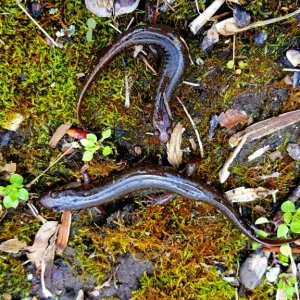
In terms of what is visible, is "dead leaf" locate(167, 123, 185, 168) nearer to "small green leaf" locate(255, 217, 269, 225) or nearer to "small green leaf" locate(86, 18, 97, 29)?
"small green leaf" locate(255, 217, 269, 225)

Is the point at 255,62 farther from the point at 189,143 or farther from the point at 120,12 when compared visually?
the point at 120,12

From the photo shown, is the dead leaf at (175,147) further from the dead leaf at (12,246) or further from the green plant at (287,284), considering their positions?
the dead leaf at (12,246)

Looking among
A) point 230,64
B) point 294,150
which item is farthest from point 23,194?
point 294,150

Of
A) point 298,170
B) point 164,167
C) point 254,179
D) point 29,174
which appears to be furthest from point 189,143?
point 29,174

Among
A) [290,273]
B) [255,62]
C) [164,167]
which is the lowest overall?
[290,273]

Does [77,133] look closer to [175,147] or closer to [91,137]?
[91,137]

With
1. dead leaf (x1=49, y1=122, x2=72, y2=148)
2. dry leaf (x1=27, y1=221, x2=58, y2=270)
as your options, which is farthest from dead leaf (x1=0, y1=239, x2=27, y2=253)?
dead leaf (x1=49, y1=122, x2=72, y2=148)

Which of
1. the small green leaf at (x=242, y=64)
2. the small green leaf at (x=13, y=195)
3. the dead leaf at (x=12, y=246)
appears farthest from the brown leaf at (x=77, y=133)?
the small green leaf at (x=242, y=64)
